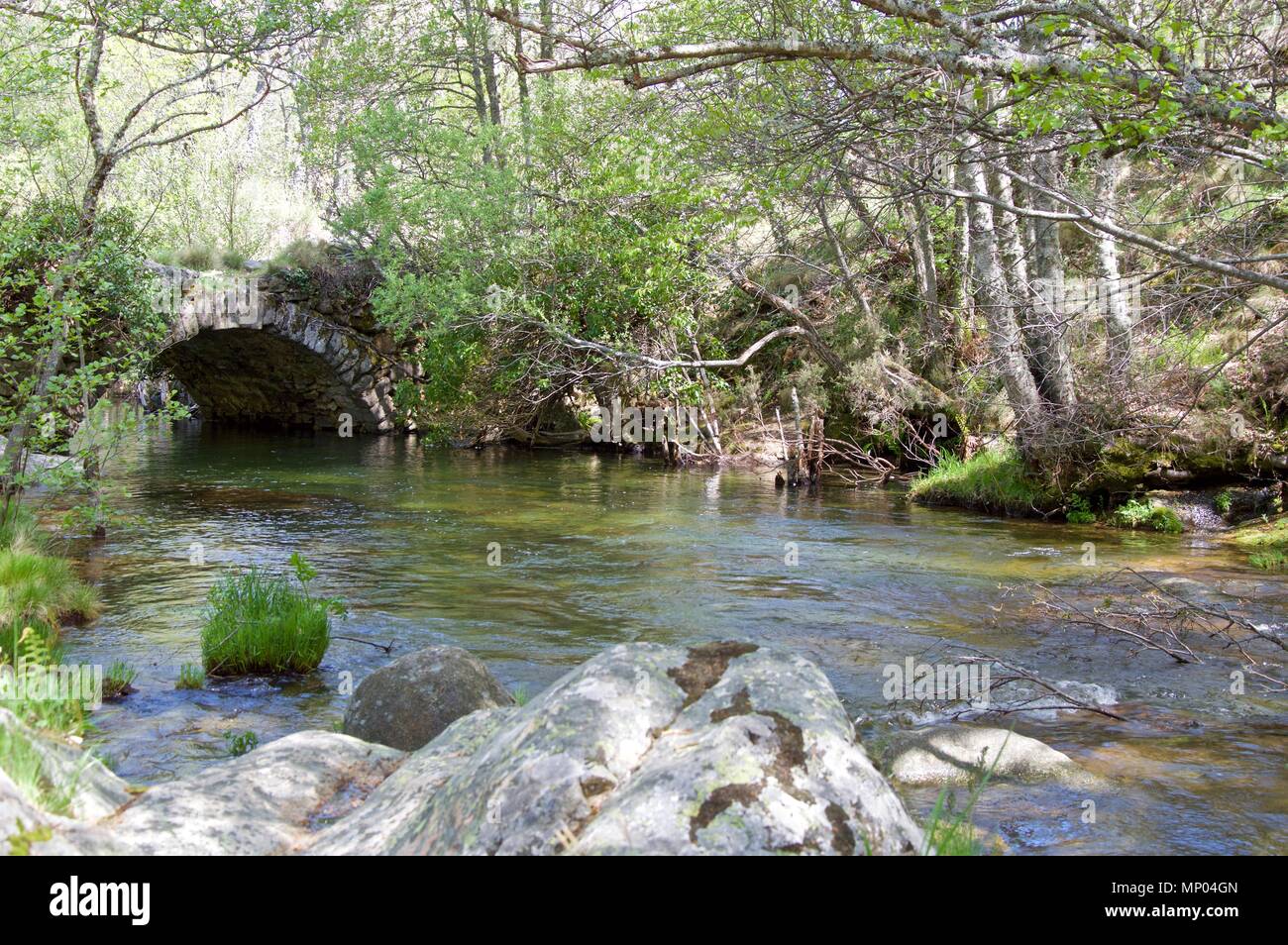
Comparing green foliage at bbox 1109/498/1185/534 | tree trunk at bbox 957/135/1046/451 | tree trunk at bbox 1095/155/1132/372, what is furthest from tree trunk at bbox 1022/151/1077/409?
green foliage at bbox 1109/498/1185/534

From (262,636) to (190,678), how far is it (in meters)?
0.52

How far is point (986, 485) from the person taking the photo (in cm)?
1442

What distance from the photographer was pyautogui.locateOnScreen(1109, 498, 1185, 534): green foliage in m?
12.4

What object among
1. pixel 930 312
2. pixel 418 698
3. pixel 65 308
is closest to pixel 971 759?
pixel 418 698

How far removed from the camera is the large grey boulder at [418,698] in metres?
5.20

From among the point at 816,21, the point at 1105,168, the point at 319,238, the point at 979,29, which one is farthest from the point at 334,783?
the point at 319,238

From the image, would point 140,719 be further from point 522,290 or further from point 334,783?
point 522,290

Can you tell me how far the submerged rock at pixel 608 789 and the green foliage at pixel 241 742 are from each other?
1.95 meters

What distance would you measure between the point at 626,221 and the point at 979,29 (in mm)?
14654

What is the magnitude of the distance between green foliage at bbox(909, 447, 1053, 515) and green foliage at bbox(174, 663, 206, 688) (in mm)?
11126

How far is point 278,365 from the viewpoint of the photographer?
29422mm

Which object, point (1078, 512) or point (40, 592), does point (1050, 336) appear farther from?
point (40, 592)

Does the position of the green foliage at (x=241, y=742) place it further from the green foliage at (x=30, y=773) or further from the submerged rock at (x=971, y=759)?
the submerged rock at (x=971, y=759)

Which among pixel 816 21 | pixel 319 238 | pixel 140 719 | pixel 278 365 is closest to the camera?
pixel 140 719
